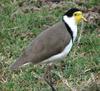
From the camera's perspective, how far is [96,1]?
906cm

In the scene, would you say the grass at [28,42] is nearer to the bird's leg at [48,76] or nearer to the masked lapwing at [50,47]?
the bird's leg at [48,76]

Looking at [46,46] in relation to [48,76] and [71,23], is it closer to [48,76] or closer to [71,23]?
[71,23]

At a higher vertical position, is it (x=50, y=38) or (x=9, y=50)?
(x=50, y=38)

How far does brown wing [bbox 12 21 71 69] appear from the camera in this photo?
6465 millimetres

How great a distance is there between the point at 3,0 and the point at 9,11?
460 mm

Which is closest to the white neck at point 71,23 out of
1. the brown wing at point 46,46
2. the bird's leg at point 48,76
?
the brown wing at point 46,46

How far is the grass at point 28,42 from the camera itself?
23.0 ft

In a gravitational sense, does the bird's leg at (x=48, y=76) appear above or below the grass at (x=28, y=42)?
above

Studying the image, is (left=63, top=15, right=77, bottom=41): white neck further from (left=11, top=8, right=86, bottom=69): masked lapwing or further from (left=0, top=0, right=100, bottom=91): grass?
(left=0, top=0, right=100, bottom=91): grass

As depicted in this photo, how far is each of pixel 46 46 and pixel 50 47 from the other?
0.16 ft

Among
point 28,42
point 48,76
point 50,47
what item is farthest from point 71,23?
point 28,42

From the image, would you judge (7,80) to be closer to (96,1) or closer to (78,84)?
(78,84)

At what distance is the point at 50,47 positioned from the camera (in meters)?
6.56

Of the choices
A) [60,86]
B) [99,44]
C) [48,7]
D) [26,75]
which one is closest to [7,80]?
[26,75]
